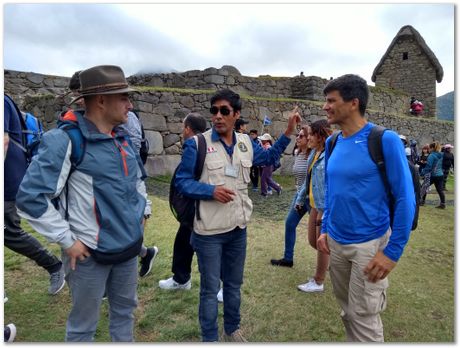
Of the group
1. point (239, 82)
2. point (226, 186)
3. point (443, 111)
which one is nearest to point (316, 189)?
point (226, 186)

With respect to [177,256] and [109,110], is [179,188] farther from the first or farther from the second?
[177,256]

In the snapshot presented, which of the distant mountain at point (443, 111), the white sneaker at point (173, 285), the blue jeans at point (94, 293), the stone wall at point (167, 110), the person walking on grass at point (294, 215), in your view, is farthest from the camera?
the distant mountain at point (443, 111)

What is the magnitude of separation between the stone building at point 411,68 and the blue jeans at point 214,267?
23319mm

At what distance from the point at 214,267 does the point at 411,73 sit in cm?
2463

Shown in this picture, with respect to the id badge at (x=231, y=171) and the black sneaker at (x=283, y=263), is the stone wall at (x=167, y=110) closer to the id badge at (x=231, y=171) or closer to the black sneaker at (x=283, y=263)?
the black sneaker at (x=283, y=263)

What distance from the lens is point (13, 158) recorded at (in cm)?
253

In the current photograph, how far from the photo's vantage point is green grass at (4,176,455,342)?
2.65m

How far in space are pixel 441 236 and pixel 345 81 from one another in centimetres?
485

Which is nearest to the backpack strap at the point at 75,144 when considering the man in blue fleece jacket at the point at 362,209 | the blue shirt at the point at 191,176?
the blue shirt at the point at 191,176

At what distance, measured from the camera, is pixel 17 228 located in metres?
2.74

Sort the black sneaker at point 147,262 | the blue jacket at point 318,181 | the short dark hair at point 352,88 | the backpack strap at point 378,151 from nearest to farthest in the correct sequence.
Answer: the backpack strap at point 378,151 < the short dark hair at point 352,88 < the blue jacket at point 318,181 < the black sneaker at point 147,262

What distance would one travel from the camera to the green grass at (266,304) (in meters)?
2.65

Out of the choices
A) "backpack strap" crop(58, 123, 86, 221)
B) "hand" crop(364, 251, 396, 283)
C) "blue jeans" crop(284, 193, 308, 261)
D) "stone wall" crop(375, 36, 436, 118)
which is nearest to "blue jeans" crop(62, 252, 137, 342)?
"backpack strap" crop(58, 123, 86, 221)

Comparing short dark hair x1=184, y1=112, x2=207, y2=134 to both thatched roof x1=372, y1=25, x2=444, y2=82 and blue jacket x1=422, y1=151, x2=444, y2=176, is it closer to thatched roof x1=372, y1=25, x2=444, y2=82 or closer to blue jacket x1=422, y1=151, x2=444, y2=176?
blue jacket x1=422, y1=151, x2=444, y2=176
